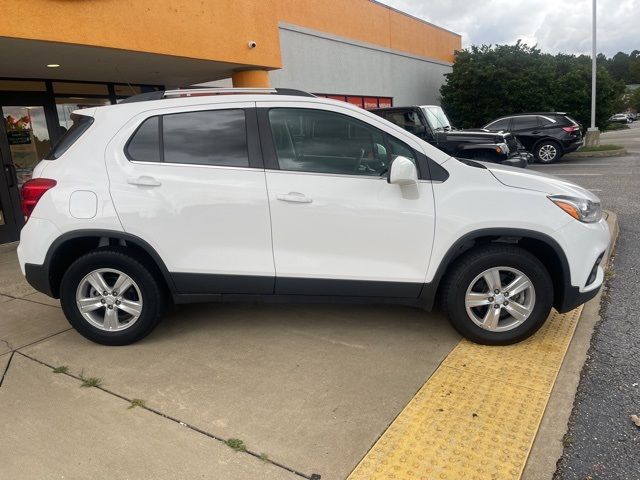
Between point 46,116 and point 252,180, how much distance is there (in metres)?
6.43

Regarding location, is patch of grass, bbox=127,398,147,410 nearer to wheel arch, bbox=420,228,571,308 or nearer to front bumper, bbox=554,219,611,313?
wheel arch, bbox=420,228,571,308

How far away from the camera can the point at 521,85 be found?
21.4 metres

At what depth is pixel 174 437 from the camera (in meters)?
2.75

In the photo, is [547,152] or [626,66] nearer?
[547,152]

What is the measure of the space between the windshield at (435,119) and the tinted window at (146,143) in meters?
7.74

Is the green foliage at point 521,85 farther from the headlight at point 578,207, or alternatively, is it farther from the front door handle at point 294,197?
the front door handle at point 294,197

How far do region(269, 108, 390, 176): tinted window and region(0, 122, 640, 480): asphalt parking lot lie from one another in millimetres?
1334

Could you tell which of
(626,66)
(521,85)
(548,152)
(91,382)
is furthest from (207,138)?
(626,66)

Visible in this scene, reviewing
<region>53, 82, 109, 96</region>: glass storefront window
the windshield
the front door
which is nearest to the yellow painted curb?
the front door

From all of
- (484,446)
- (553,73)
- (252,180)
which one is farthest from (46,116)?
(553,73)

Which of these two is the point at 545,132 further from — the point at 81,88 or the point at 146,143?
the point at 146,143

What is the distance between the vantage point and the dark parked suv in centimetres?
1568

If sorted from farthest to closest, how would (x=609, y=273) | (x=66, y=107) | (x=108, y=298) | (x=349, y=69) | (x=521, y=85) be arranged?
(x=521, y=85) → (x=349, y=69) → (x=66, y=107) → (x=609, y=273) → (x=108, y=298)

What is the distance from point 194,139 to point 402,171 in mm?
1555
